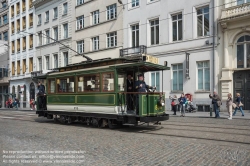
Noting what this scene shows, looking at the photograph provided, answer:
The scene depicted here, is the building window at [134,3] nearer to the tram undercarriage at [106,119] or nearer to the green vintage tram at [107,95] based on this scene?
the green vintage tram at [107,95]

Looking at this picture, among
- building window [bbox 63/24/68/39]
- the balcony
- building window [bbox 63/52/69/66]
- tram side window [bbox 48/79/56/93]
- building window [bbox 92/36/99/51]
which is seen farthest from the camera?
building window [bbox 63/24/68/39]

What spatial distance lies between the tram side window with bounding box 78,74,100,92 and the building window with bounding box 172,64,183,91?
485 inches

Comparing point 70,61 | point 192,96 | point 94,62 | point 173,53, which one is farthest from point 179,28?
point 70,61

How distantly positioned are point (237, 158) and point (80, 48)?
95.7 ft

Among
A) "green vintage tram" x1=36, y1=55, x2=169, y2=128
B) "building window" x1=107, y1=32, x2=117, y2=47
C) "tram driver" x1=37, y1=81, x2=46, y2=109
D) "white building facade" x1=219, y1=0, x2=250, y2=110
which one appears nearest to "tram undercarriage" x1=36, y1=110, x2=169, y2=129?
"green vintage tram" x1=36, y1=55, x2=169, y2=128

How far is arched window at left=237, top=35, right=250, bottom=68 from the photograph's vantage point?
63.1ft

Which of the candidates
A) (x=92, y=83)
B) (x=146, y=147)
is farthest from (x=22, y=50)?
(x=146, y=147)

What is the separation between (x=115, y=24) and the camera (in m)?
28.3

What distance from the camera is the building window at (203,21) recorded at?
21.1 meters

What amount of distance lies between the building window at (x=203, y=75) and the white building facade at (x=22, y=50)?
27512mm

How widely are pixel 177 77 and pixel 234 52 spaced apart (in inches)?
204

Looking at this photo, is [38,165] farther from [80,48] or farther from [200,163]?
[80,48]

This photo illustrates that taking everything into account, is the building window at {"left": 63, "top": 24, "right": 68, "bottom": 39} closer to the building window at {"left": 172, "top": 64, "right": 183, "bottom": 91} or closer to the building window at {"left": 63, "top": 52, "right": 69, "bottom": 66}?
the building window at {"left": 63, "top": 52, "right": 69, "bottom": 66}

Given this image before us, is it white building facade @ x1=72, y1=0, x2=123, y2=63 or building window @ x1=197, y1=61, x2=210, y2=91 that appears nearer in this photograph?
building window @ x1=197, y1=61, x2=210, y2=91
